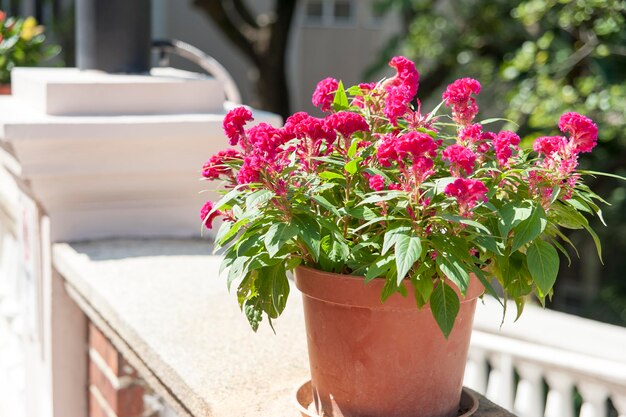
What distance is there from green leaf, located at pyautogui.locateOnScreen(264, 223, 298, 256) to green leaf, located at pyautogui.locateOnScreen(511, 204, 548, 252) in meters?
0.35

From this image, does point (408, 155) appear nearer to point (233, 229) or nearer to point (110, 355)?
point (233, 229)

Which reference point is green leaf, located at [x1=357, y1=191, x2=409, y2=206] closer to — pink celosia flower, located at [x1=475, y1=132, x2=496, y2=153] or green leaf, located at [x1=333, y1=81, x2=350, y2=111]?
pink celosia flower, located at [x1=475, y1=132, x2=496, y2=153]

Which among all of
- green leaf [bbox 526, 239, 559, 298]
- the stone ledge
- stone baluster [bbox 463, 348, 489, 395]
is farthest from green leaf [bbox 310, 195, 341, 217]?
stone baluster [bbox 463, 348, 489, 395]

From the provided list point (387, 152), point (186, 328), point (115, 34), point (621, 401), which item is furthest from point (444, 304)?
point (115, 34)

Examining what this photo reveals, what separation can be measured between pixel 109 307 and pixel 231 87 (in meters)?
1.86

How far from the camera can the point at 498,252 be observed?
4.44 ft

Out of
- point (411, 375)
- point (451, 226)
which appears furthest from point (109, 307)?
point (451, 226)

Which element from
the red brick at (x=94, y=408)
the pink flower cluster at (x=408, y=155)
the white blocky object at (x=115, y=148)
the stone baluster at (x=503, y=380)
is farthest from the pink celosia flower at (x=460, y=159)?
the stone baluster at (x=503, y=380)

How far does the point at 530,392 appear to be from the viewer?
3.04 m

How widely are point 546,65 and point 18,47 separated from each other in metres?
3.48

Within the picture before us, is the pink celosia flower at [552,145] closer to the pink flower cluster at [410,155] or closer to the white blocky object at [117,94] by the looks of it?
the pink flower cluster at [410,155]

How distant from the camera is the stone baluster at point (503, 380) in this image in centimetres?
310

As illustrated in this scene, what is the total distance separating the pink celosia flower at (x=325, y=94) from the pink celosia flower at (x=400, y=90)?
3.8 inches

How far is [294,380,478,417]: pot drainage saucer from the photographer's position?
1628mm
